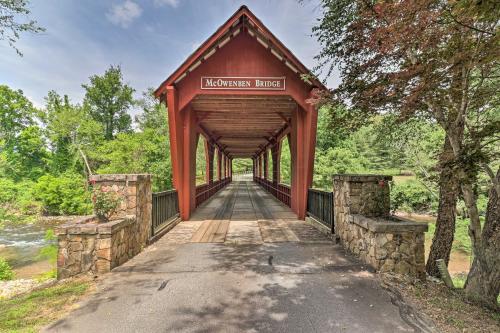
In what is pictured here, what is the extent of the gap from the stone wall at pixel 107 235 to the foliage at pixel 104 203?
0.11 m

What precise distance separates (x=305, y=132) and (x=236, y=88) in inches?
89.8

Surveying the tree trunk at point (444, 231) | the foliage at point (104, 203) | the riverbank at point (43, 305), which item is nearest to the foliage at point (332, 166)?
the tree trunk at point (444, 231)

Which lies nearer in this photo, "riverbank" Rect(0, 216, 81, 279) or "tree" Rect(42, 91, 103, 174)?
"riverbank" Rect(0, 216, 81, 279)

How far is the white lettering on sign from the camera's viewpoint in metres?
6.74

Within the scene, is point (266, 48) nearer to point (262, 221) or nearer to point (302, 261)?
A: point (262, 221)

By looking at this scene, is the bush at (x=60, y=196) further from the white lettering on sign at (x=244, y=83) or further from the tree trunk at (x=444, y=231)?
the tree trunk at (x=444, y=231)

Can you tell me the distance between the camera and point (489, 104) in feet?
13.1

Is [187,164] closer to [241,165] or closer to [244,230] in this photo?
[244,230]

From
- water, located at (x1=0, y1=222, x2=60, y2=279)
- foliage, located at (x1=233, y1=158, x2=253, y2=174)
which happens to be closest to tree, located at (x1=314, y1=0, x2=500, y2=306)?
water, located at (x1=0, y1=222, x2=60, y2=279)

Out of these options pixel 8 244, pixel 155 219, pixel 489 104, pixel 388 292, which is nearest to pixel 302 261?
pixel 388 292

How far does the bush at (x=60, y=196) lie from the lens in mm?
22688

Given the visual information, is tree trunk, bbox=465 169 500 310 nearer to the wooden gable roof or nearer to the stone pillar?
the wooden gable roof

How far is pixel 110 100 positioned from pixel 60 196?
674 inches

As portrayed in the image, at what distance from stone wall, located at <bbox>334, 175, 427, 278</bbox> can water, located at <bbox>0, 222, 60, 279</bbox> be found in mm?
12134
